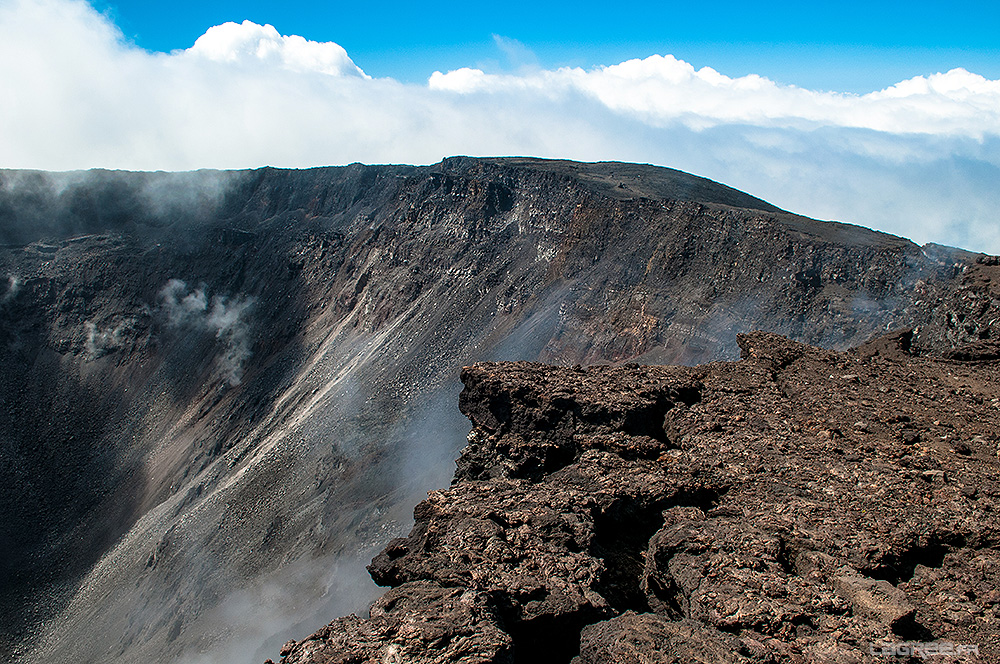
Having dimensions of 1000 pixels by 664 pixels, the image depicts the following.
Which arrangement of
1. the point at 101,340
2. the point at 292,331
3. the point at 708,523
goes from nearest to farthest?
1. the point at 708,523
2. the point at 292,331
3. the point at 101,340

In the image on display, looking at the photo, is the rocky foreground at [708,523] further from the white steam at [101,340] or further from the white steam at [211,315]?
the white steam at [101,340]

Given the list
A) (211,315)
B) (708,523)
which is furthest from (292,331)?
(708,523)

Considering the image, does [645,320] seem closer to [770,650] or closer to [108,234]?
[770,650]

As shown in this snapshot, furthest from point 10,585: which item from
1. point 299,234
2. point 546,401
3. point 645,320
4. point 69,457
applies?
point 546,401

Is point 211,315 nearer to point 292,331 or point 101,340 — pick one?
point 292,331

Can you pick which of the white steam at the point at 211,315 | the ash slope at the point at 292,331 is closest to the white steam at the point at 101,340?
the ash slope at the point at 292,331
